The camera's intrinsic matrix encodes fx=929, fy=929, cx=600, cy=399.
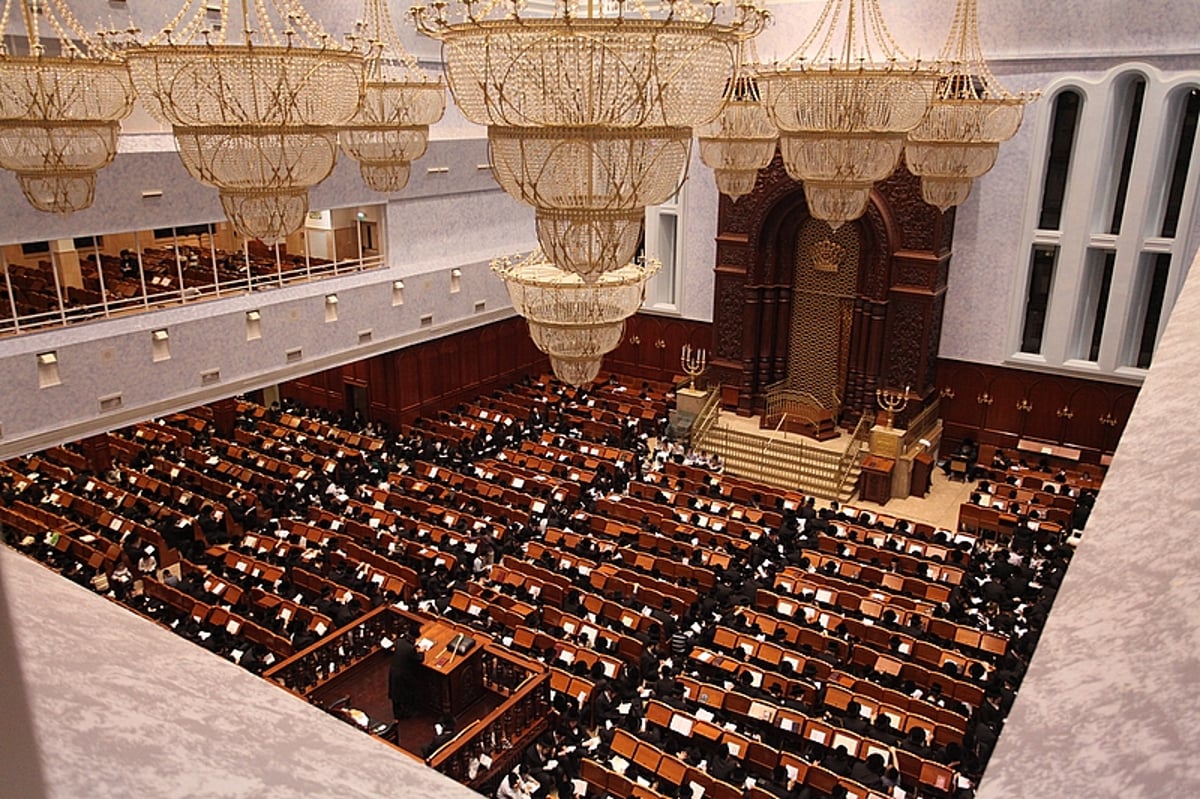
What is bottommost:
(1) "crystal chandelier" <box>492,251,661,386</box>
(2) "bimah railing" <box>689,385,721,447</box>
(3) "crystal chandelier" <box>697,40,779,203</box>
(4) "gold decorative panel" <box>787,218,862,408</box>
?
(2) "bimah railing" <box>689,385,721,447</box>

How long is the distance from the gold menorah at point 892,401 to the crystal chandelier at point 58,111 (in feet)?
51.3

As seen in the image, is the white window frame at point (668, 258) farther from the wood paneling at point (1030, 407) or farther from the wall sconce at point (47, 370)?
the wall sconce at point (47, 370)

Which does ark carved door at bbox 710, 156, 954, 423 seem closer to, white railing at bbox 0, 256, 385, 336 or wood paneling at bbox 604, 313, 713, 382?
wood paneling at bbox 604, 313, 713, 382

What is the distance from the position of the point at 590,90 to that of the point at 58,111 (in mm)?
5316

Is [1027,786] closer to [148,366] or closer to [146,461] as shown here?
[148,366]

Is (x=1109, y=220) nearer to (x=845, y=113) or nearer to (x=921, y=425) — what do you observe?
(x=921, y=425)

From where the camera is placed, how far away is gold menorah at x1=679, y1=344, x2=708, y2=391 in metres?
22.6

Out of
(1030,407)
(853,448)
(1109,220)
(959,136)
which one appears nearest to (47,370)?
(959,136)

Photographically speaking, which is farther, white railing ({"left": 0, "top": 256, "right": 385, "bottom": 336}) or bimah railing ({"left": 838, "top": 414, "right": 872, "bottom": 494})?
bimah railing ({"left": 838, "top": 414, "right": 872, "bottom": 494})

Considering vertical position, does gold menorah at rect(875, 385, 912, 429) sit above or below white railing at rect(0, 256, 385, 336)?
below

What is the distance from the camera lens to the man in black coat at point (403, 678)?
11539mm

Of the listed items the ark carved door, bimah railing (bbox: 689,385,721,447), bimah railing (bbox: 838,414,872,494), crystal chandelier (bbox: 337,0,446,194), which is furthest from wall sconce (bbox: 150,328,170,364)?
bimah railing (bbox: 838,414,872,494)

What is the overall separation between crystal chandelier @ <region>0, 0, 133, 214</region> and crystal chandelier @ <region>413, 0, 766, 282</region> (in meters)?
3.99

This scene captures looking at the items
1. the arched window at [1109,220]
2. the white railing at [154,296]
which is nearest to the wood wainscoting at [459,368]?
the white railing at [154,296]
